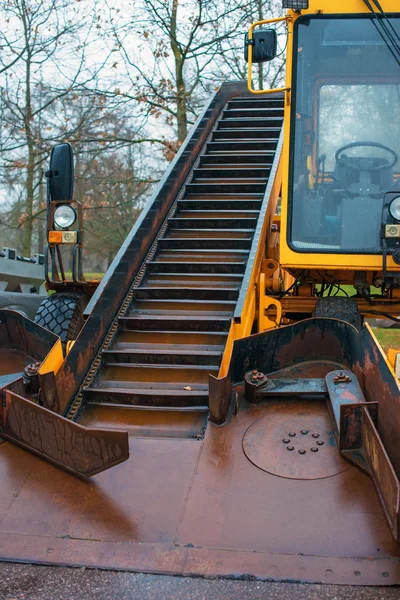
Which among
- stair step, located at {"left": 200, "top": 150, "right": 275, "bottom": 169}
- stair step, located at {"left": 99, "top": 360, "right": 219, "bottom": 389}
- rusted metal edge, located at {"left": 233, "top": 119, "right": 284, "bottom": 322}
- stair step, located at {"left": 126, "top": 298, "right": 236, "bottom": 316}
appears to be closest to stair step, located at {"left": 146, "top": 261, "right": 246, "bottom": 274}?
rusted metal edge, located at {"left": 233, "top": 119, "right": 284, "bottom": 322}

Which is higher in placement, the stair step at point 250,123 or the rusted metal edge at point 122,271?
the stair step at point 250,123

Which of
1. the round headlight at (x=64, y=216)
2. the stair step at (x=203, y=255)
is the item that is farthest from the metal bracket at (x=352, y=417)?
the round headlight at (x=64, y=216)

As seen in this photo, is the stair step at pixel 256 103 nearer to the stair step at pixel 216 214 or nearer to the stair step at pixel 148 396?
the stair step at pixel 216 214

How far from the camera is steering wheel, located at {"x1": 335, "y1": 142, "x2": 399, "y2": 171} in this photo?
4555mm

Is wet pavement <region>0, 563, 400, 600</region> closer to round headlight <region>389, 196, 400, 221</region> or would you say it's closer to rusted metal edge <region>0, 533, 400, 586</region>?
rusted metal edge <region>0, 533, 400, 586</region>

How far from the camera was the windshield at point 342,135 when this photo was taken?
4.58 m

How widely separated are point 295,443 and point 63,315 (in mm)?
2703

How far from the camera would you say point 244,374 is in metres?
3.82

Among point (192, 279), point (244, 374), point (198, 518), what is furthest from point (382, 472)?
point (192, 279)

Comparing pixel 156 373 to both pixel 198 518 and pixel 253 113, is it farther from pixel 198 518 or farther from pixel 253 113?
pixel 253 113

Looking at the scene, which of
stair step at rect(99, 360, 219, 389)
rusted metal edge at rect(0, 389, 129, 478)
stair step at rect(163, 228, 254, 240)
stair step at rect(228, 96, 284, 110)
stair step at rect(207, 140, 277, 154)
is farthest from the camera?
stair step at rect(228, 96, 284, 110)

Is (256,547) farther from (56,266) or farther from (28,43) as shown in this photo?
(28,43)

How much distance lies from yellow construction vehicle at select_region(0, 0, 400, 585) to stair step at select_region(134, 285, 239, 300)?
0.02 m

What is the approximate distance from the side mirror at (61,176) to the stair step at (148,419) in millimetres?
2124
